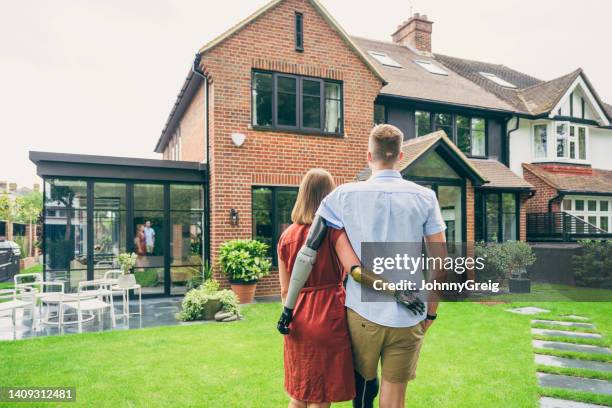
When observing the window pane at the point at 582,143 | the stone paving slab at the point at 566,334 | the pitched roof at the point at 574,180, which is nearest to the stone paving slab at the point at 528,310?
the stone paving slab at the point at 566,334

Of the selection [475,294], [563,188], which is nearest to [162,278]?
[475,294]

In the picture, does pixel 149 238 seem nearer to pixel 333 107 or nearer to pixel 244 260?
pixel 244 260

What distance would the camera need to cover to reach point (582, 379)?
459 centimetres

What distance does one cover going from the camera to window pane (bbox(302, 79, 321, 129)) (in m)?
11.1

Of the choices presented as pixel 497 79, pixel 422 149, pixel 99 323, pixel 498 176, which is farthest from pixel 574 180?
pixel 99 323

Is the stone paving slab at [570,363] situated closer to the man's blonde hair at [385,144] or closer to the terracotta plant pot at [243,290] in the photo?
the man's blonde hair at [385,144]

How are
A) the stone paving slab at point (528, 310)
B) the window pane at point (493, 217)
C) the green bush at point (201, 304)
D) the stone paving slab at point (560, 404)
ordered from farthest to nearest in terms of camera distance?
the window pane at point (493, 217) < the stone paving slab at point (528, 310) < the green bush at point (201, 304) < the stone paving slab at point (560, 404)

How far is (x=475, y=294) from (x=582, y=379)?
21.4 ft

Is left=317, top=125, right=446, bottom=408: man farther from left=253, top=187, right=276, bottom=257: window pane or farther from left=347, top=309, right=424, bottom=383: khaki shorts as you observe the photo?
left=253, top=187, right=276, bottom=257: window pane

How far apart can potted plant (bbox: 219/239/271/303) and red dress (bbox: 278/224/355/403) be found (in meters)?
7.34

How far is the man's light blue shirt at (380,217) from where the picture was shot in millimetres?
2152

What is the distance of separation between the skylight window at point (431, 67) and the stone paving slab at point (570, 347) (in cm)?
1282

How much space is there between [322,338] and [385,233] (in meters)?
0.64

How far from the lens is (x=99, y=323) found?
7.68m
